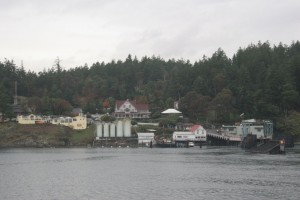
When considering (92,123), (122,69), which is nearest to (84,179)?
(92,123)

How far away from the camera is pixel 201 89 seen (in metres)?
149

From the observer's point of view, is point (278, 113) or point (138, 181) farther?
point (278, 113)

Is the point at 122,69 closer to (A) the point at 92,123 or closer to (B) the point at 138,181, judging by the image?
(A) the point at 92,123

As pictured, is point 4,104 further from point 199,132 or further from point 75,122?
point 199,132

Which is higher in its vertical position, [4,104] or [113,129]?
[4,104]

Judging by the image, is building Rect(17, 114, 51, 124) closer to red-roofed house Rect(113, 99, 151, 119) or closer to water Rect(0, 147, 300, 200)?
red-roofed house Rect(113, 99, 151, 119)

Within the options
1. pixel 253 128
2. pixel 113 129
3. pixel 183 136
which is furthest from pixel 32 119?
pixel 253 128

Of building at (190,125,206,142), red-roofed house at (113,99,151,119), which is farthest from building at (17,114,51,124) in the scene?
building at (190,125,206,142)

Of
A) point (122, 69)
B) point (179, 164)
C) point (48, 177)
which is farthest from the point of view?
point (122, 69)

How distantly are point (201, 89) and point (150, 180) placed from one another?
9794 centimetres

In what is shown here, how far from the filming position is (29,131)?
12900 cm

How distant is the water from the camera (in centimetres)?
4303

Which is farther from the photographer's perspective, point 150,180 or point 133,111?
point 133,111

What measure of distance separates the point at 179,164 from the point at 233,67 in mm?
86138
